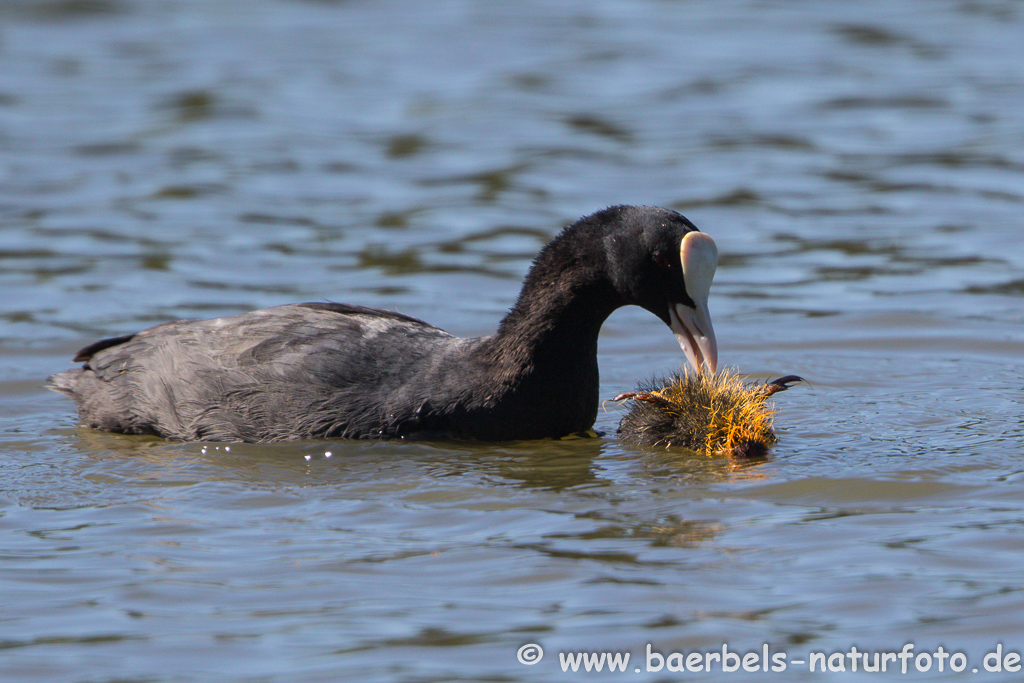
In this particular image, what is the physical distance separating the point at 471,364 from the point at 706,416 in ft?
3.29

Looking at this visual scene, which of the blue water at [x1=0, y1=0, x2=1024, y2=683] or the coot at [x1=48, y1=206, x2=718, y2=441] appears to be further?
the coot at [x1=48, y1=206, x2=718, y2=441]

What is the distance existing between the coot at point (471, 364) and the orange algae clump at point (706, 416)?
129 millimetres

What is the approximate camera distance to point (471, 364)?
5.91 metres

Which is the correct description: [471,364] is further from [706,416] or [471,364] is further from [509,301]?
[509,301]

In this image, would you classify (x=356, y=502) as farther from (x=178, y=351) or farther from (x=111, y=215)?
(x=111, y=215)

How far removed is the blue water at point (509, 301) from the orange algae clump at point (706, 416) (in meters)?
0.13

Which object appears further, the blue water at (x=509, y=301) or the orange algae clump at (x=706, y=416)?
the orange algae clump at (x=706, y=416)

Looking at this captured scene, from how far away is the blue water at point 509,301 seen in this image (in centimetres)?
412

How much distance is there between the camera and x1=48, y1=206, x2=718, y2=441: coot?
18.9ft

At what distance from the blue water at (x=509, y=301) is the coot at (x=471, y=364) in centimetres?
12

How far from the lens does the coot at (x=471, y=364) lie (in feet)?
18.9

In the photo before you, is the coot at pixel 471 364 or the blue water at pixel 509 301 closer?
the blue water at pixel 509 301

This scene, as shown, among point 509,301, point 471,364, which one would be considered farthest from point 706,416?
point 509,301

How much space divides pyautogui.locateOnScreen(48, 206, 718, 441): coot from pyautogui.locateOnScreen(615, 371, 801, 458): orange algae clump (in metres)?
0.13
